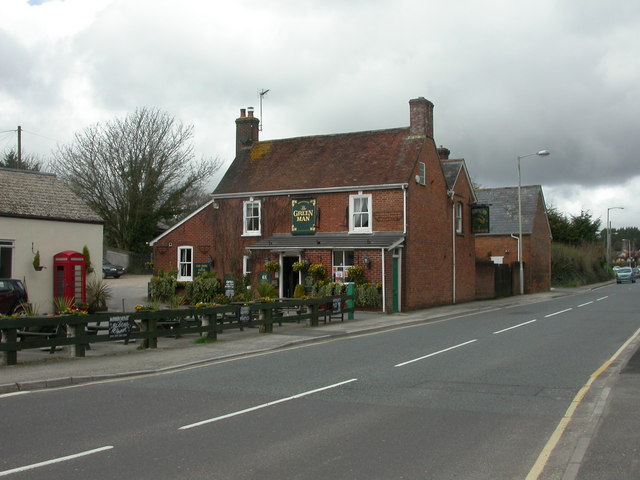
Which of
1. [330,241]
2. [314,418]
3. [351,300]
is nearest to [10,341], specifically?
[314,418]

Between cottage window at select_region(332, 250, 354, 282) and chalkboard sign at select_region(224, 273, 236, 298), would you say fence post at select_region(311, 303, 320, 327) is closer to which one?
cottage window at select_region(332, 250, 354, 282)

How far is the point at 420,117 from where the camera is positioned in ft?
97.5

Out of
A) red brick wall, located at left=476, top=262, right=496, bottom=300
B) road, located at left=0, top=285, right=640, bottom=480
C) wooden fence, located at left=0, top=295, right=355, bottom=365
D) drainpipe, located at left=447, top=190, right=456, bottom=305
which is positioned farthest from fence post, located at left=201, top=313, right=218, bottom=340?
red brick wall, located at left=476, top=262, right=496, bottom=300

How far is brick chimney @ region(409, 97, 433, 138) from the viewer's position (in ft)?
97.3

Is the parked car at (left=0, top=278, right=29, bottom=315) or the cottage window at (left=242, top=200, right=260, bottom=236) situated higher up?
the cottage window at (left=242, top=200, right=260, bottom=236)

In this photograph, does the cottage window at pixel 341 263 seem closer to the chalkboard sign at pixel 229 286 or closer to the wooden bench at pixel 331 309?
the chalkboard sign at pixel 229 286

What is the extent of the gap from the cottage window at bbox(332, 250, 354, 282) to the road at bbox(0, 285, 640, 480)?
12.6m

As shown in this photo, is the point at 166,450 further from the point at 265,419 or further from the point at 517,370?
the point at 517,370

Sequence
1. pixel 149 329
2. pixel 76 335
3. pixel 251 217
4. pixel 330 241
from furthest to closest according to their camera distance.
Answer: pixel 251 217
pixel 330 241
pixel 149 329
pixel 76 335

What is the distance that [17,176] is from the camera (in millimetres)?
25203

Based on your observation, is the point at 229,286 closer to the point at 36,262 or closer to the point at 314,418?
the point at 36,262

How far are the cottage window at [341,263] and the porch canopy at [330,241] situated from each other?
0.53 metres

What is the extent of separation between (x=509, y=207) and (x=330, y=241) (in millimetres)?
25540

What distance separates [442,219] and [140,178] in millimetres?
26105
